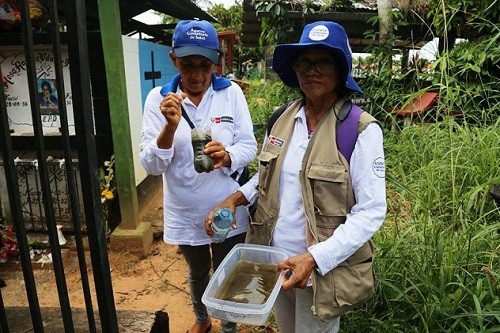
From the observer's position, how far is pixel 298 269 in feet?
4.55

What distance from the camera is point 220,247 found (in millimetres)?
2205

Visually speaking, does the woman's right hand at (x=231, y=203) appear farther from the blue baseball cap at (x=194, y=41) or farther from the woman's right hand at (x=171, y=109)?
the blue baseball cap at (x=194, y=41)

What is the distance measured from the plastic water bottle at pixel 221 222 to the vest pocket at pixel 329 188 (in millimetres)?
472

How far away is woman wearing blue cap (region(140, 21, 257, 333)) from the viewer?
6.11 ft

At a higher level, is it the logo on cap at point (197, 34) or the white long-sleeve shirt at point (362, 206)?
the logo on cap at point (197, 34)

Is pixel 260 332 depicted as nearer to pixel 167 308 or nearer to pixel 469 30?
pixel 167 308

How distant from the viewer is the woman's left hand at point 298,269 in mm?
1369

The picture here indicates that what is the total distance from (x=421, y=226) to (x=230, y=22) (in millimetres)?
19146

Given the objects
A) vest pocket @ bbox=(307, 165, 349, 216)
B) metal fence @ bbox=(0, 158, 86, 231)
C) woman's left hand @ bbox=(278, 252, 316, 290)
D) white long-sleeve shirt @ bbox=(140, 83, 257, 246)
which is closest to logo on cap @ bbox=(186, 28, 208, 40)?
white long-sleeve shirt @ bbox=(140, 83, 257, 246)

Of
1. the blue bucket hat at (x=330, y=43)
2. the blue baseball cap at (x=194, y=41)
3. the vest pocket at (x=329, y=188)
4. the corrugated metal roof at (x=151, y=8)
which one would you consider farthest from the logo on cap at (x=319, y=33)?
the corrugated metal roof at (x=151, y=8)

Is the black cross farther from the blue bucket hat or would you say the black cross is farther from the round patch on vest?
the round patch on vest

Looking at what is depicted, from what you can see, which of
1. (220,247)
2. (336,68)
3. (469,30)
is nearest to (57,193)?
(220,247)

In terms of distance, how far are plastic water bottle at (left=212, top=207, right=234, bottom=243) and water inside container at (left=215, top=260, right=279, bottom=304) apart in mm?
158

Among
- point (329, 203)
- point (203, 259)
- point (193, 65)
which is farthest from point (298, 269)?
point (193, 65)
